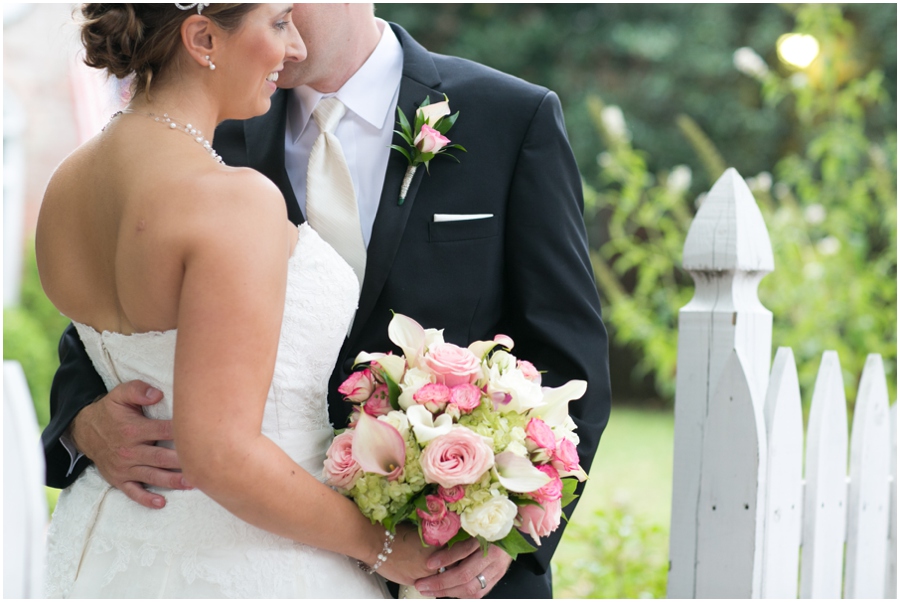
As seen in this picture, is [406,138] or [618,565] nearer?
[406,138]

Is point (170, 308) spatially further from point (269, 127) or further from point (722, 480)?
point (722, 480)

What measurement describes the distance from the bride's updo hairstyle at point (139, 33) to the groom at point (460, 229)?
492mm

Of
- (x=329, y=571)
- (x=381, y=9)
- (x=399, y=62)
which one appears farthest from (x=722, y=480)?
(x=381, y=9)

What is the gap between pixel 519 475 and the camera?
4.96 ft

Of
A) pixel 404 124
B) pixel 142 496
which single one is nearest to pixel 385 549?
pixel 142 496

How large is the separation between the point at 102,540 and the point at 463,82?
A: 4.39ft

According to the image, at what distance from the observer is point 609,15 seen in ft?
43.0

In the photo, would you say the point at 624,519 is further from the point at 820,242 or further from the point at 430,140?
the point at 430,140

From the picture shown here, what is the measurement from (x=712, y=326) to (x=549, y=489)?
38.8 inches

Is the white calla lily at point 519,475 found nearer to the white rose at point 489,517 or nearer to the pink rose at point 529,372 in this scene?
the white rose at point 489,517

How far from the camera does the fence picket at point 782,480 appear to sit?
7.51 ft

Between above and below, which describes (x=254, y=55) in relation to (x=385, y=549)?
above

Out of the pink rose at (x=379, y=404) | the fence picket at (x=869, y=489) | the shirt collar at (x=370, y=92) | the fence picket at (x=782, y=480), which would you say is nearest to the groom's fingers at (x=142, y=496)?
the pink rose at (x=379, y=404)

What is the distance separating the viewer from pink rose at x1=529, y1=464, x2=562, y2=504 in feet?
5.10
